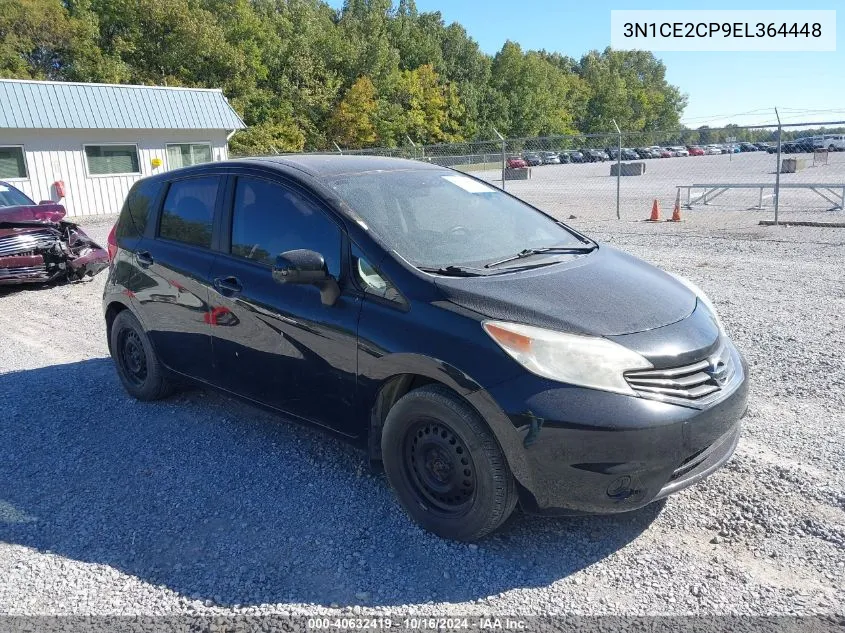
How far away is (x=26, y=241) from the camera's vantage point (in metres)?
9.16

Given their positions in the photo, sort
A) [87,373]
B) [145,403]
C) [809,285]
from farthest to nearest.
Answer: [809,285] < [87,373] < [145,403]

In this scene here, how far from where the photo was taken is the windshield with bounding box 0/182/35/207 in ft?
32.5

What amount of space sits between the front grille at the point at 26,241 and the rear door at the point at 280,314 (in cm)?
644

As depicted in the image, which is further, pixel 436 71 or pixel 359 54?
pixel 436 71

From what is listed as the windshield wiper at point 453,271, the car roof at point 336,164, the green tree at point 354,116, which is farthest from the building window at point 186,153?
the green tree at point 354,116

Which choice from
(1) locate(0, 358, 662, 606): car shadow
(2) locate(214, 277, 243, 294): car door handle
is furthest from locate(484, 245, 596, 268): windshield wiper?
(2) locate(214, 277, 243, 294): car door handle

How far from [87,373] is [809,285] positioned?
775 cm

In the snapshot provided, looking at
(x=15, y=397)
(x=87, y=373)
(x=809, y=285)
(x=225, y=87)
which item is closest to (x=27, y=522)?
(x=15, y=397)

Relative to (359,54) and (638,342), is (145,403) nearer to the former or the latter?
(638,342)

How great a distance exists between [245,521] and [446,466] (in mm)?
1097

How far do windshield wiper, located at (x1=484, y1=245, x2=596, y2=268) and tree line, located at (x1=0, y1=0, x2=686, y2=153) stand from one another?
133 ft

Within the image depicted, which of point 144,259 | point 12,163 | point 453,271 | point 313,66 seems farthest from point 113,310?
point 313,66

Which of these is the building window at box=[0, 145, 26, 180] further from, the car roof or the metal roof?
the car roof

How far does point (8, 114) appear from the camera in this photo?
19.2 metres
